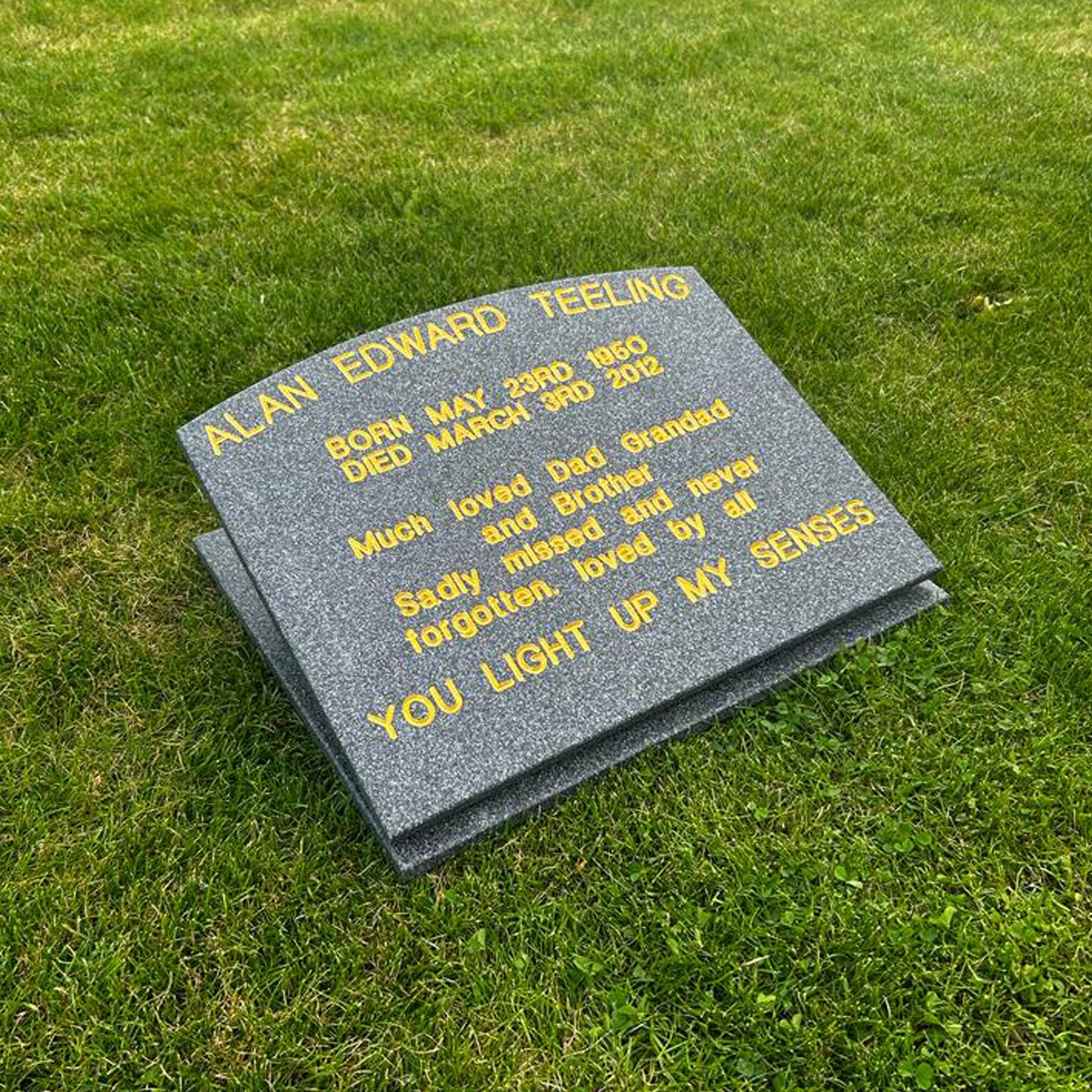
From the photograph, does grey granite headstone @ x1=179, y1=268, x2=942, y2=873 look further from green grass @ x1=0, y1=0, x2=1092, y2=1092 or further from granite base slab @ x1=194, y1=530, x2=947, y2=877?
green grass @ x1=0, y1=0, x2=1092, y2=1092

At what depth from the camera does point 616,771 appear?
2.32 meters

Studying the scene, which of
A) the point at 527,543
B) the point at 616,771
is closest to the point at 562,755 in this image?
the point at 616,771

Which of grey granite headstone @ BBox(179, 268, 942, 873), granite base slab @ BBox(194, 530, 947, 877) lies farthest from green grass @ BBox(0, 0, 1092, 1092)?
grey granite headstone @ BBox(179, 268, 942, 873)

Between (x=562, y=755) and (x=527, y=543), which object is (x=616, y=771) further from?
(x=527, y=543)

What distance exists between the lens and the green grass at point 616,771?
6.34 ft

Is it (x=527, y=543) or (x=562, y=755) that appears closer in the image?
(x=562, y=755)

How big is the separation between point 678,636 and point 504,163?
278cm

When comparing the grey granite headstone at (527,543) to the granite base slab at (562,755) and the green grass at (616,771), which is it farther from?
the green grass at (616,771)

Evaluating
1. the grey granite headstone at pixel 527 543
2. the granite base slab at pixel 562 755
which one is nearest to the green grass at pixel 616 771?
the granite base slab at pixel 562 755

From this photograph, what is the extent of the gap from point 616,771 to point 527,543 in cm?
57

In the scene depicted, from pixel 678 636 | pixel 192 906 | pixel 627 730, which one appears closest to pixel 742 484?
pixel 678 636

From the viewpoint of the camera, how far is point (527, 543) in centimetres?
241

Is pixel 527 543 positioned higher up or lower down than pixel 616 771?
higher up

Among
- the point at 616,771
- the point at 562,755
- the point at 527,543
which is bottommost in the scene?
the point at 616,771
